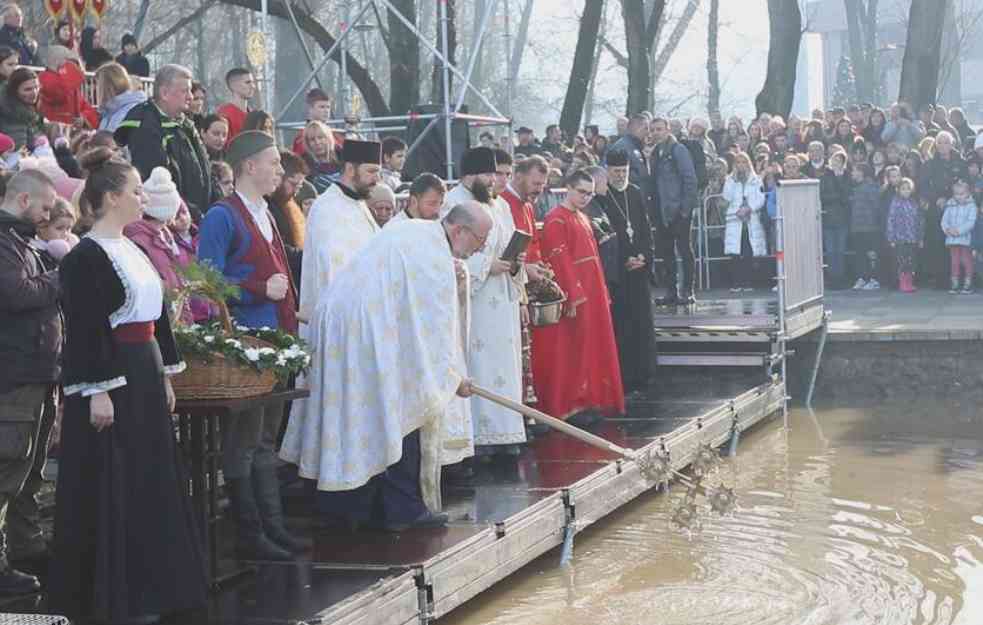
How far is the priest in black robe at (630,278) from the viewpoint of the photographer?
46.1ft

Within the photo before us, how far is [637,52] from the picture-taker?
24578 mm

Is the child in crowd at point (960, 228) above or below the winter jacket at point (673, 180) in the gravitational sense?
below

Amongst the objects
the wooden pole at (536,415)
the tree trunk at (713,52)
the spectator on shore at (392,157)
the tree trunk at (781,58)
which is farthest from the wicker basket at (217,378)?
the tree trunk at (713,52)

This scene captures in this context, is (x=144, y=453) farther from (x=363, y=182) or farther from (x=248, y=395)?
(x=363, y=182)

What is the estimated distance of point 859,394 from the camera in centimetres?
1664

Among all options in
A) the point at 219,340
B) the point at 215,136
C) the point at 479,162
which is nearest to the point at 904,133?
the point at 479,162

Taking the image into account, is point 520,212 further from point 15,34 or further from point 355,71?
point 355,71

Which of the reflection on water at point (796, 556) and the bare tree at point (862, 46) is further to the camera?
the bare tree at point (862, 46)

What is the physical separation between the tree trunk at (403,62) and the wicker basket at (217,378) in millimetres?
14934

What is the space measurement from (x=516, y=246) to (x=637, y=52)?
47.5 feet

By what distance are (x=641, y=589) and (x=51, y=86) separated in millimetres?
6238

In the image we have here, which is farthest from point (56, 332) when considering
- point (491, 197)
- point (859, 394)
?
point (859, 394)

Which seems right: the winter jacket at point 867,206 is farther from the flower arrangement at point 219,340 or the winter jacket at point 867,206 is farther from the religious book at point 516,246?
the flower arrangement at point 219,340

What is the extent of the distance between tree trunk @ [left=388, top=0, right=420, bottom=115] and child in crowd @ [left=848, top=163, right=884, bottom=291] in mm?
5736
